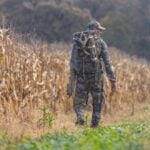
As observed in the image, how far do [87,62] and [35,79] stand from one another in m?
3.33

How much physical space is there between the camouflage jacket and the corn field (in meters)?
1.68

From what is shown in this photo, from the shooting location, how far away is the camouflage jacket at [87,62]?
13.7 meters

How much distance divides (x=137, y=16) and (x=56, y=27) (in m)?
16.8

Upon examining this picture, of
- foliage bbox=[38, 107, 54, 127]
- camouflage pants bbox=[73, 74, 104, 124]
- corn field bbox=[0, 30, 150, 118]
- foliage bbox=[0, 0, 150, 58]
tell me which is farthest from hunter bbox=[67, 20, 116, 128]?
foliage bbox=[0, 0, 150, 58]

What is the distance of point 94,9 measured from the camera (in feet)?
237

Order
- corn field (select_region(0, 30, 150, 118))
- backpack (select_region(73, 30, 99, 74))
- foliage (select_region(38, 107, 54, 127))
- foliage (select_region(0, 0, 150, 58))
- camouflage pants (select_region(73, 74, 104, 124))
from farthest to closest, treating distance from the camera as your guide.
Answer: foliage (select_region(0, 0, 150, 58)) → corn field (select_region(0, 30, 150, 118)) → camouflage pants (select_region(73, 74, 104, 124)) → backpack (select_region(73, 30, 99, 74)) → foliage (select_region(38, 107, 54, 127))

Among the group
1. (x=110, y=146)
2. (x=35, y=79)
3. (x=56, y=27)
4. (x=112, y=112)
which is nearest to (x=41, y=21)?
(x=56, y=27)

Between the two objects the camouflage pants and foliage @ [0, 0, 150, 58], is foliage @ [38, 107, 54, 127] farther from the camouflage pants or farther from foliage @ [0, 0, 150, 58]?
foliage @ [0, 0, 150, 58]

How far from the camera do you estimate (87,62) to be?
13.8 meters

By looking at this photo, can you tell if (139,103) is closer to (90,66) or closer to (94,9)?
(90,66)

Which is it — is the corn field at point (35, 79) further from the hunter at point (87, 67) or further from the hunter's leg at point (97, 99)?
the hunter's leg at point (97, 99)

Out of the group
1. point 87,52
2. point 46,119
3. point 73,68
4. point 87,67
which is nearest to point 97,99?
point 87,67

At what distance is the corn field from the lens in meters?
14.9

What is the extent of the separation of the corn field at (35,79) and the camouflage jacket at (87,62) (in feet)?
5.50
